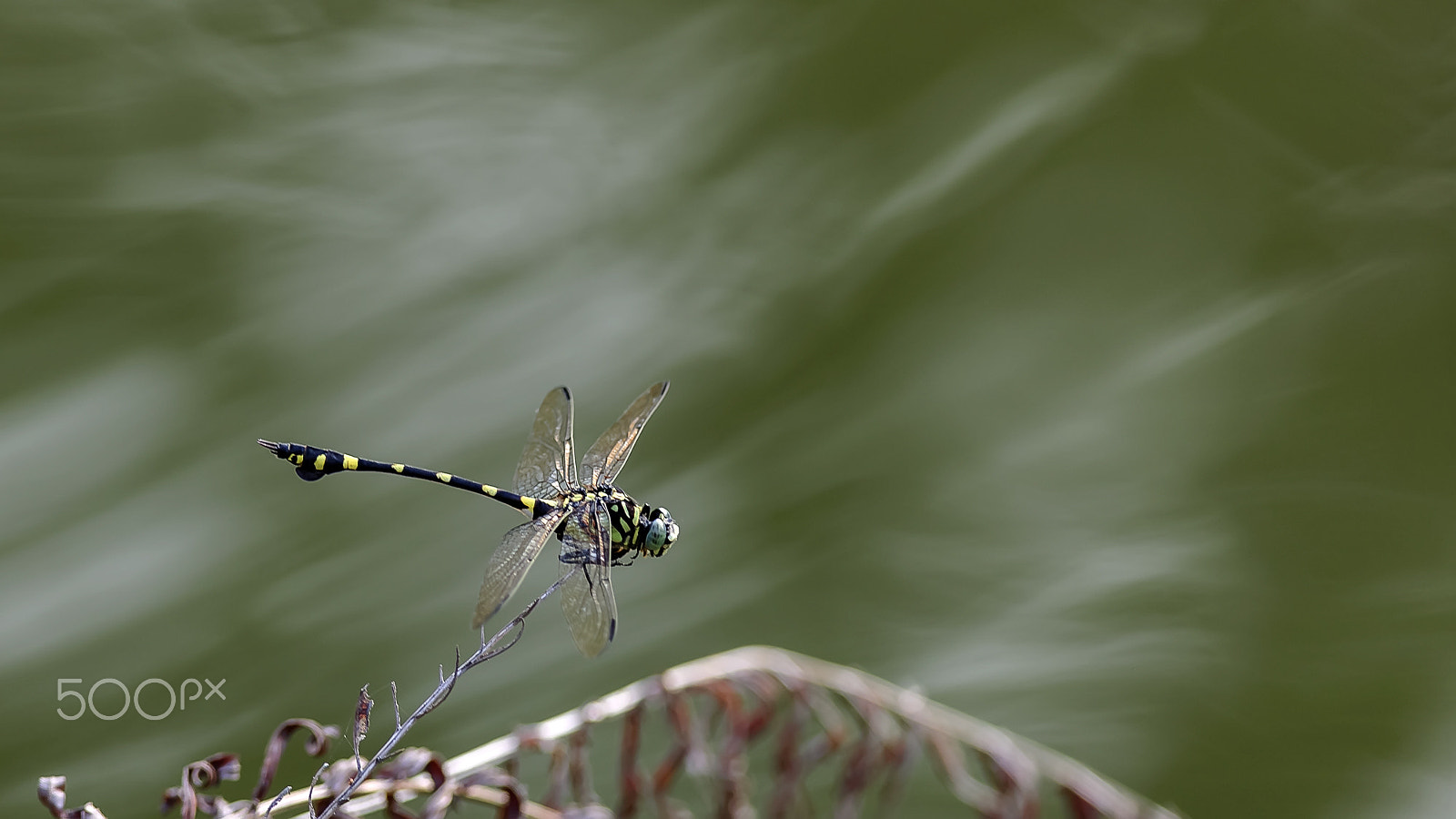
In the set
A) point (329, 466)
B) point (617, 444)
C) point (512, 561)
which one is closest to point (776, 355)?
point (617, 444)

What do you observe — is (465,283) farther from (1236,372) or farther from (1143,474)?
(1236,372)

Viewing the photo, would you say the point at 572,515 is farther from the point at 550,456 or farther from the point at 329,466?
the point at 329,466

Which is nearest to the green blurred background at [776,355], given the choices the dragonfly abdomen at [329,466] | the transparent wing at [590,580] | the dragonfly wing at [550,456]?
the dragonfly abdomen at [329,466]

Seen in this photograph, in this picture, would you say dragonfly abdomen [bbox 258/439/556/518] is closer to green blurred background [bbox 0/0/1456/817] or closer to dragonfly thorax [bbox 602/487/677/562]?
dragonfly thorax [bbox 602/487/677/562]

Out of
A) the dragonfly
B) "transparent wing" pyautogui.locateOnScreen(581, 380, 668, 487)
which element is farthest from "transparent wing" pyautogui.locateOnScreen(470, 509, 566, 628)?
"transparent wing" pyautogui.locateOnScreen(581, 380, 668, 487)

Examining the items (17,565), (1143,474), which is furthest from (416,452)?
(1143,474)

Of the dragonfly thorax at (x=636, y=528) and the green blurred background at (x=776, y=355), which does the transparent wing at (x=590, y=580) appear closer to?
the dragonfly thorax at (x=636, y=528)
